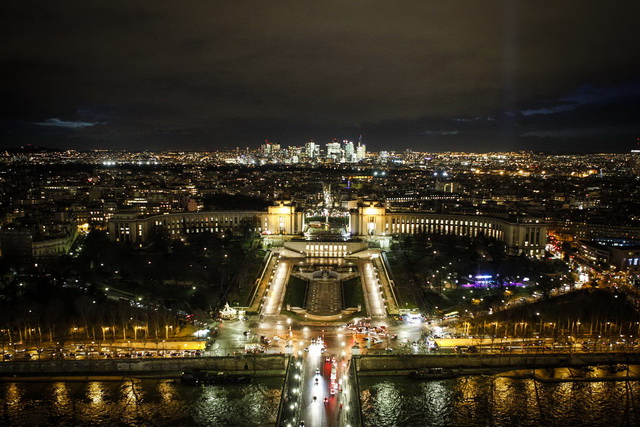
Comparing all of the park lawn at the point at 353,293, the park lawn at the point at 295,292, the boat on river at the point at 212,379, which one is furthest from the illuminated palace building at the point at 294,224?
the boat on river at the point at 212,379

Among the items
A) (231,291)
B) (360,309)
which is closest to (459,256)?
(360,309)

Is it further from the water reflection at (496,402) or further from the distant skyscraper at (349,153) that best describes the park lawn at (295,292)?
the distant skyscraper at (349,153)

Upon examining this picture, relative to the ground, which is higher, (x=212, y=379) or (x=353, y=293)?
(x=353, y=293)

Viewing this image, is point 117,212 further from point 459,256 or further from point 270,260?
point 459,256

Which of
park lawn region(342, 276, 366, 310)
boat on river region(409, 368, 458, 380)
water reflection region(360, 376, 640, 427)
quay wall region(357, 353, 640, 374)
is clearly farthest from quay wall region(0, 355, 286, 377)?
park lawn region(342, 276, 366, 310)

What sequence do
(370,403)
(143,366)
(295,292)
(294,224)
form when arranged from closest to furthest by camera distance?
1. (370,403)
2. (143,366)
3. (295,292)
4. (294,224)

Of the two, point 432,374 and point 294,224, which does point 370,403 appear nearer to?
point 432,374

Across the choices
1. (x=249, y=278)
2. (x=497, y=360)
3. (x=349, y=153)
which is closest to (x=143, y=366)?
(x=249, y=278)
